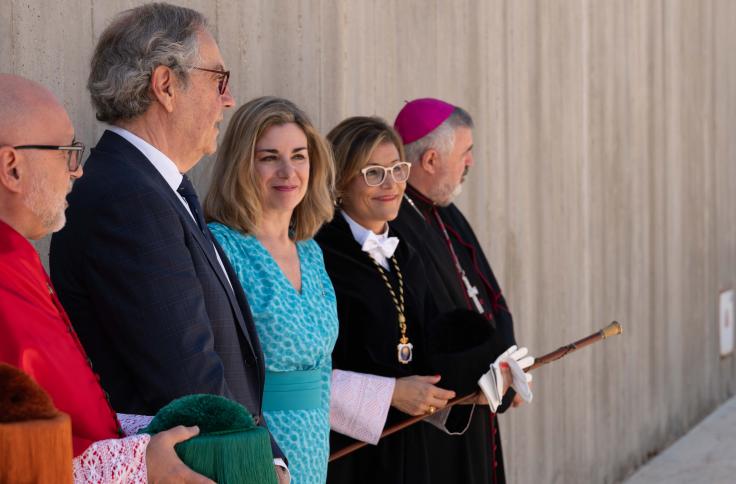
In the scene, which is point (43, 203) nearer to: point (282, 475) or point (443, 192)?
point (282, 475)

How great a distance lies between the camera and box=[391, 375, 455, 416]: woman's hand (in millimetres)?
3623

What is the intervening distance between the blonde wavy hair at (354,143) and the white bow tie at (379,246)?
17cm

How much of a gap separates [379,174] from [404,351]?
0.55 meters

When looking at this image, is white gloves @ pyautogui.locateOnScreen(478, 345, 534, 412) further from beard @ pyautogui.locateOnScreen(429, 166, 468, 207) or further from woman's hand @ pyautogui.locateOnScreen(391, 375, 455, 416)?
beard @ pyautogui.locateOnScreen(429, 166, 468, 207)

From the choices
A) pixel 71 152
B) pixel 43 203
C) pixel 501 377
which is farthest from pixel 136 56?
pixel 501 377

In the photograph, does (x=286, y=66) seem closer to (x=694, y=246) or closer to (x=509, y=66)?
(x=509, y=66)

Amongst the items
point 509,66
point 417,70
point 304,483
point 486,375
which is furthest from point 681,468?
point 304,483

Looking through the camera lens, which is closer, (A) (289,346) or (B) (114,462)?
(B) (114,462)

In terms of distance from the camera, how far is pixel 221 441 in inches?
76.4

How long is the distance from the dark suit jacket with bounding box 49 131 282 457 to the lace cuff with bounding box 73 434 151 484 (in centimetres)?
50

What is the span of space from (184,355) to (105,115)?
24.0 inches

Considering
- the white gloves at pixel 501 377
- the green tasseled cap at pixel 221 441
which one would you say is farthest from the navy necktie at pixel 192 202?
the white gloves at pixel 501 377

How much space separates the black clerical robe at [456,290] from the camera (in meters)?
4.02

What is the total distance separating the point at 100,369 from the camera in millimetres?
2518
